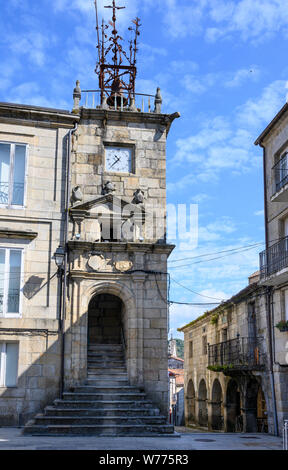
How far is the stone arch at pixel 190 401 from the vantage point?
1286 inches

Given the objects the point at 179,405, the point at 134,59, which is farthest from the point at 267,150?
the point at 179,405

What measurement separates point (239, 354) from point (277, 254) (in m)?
5.97

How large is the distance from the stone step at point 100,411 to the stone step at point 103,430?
0.49m

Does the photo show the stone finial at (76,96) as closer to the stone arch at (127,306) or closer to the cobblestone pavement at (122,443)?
the stone arch at (127,306)

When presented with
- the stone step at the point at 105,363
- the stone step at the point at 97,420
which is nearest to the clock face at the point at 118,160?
the stone step at the point at 105,363

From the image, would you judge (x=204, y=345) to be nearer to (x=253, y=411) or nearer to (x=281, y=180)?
(x=253, y=411)

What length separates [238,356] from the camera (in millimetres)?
22406

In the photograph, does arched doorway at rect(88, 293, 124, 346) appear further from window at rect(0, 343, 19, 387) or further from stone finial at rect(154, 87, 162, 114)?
stone finial at rect(154, 87, 162, 114)

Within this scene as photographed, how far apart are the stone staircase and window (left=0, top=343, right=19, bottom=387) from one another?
1612mm

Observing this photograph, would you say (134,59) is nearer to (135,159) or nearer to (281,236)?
(135,159)

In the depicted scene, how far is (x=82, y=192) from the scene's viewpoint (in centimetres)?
1766

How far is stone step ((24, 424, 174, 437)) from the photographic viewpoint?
13.9 m

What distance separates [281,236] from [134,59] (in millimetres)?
9574

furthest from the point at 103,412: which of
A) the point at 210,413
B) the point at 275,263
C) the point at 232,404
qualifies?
the point at 210,413
